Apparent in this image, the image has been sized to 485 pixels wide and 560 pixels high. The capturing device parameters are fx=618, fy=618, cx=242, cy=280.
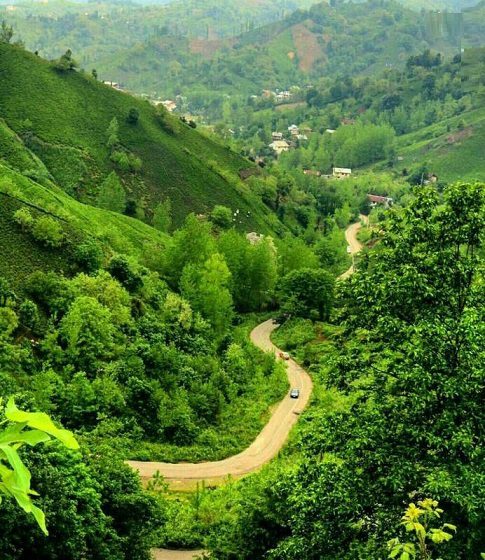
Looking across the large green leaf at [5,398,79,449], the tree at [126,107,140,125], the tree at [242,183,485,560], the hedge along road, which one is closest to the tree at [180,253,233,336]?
the hedge along road

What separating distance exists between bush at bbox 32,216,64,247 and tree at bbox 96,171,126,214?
128ft

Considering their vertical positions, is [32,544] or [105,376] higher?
[32,544]

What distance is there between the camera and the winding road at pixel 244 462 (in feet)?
A: 123

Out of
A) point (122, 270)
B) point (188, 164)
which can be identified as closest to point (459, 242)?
point (122, 270)

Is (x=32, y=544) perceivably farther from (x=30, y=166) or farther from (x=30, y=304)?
(x=30, y=166)

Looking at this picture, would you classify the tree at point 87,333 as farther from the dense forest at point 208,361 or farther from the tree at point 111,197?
the tree at point 111,197

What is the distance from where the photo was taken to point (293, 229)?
12400 centimetres

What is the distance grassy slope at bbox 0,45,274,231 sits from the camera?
101438 mm

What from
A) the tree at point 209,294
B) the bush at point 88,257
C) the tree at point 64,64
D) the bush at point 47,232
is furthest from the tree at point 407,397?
the tree at point 64,64

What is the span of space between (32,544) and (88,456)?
5873 mm

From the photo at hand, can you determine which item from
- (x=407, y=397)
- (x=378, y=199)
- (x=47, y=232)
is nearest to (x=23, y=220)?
(x=47, y=232)

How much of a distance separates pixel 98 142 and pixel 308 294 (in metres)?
57.5

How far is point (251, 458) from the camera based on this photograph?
4275 centimetres

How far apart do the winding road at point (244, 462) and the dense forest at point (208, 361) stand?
34 centimetres
